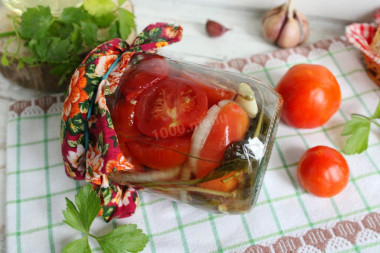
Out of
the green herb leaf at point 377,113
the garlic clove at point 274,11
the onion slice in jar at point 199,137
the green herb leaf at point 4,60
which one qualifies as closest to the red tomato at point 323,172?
the green herb leaf at point 377,113

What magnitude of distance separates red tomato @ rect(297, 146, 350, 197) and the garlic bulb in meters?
0.34

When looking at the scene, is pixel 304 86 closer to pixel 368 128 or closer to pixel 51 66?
pixel 368 128

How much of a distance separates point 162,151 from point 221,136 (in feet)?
0.31

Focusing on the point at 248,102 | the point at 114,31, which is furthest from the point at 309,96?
the point at 114,31

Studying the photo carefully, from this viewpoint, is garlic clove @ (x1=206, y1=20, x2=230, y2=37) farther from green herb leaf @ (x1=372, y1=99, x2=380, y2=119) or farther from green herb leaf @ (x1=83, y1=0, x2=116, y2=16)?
green herb leaf @ (x1=372, y1=99, x2=380, y2=119)

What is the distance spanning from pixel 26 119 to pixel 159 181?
1.35 feet

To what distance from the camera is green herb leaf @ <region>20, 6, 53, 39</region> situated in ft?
2.75

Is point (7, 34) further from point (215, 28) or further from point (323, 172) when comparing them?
point (323, 172)

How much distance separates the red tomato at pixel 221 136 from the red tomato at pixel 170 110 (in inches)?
1.2

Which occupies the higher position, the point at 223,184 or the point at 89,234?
the point at 223,184

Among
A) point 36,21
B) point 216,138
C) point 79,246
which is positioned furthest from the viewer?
point 36,21

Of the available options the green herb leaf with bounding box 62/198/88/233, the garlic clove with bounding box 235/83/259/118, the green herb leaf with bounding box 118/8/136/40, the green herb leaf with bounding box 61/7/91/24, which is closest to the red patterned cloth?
the garlic clove with bounding box 235/83/259/118

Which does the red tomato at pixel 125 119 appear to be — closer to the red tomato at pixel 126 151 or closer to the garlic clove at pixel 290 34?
the red tomato at pixel 126 151

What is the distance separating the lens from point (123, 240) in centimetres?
73
